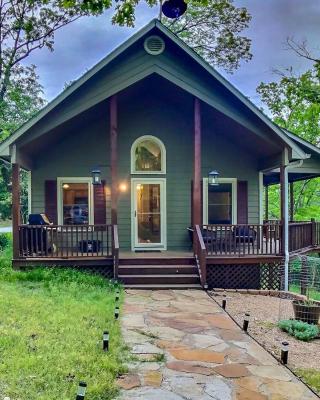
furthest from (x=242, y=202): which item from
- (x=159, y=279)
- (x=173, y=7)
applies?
(x=173, y=7)

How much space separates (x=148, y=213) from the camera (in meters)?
11.5

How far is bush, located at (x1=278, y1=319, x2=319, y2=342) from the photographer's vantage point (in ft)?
18.8

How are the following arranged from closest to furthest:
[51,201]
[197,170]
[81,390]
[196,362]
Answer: [81,390], [196,362], [197,170], [51,201]

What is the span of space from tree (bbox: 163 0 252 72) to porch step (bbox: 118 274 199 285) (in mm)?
14786

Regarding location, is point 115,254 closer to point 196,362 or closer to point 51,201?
point 51,201

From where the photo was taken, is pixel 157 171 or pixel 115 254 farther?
pixel 157 171

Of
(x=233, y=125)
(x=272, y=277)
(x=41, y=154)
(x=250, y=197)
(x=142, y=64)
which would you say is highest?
(x=142, y=64)

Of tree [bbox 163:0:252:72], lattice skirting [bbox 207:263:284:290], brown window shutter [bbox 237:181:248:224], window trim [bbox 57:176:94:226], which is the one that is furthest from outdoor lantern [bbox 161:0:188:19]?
Result: tree [bbox 163:0:252:72]

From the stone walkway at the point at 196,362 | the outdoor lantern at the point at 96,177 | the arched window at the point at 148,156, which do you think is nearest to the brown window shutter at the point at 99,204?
the outdoor lantern at the point at 96,177

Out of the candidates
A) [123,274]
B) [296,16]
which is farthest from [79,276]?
[296,16]

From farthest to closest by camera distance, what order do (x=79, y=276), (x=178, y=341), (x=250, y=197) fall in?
(x=250, y=197) < (x=79, y=276) < (x=178, y=341)

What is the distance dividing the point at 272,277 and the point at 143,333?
5.42 metres

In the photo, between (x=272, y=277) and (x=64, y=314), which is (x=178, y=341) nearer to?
(x=64, y=314)

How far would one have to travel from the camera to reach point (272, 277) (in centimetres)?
998
